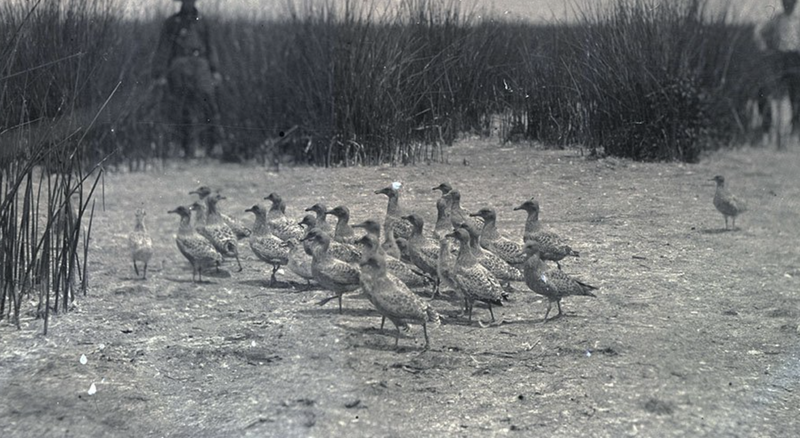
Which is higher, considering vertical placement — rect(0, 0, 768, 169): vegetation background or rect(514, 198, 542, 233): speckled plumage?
rect(0, 0, 768, 169): vegetation background

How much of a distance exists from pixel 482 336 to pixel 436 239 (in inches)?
43.2

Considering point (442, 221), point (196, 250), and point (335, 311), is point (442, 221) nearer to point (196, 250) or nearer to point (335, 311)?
point (335, 311)

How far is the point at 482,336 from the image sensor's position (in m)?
4.64

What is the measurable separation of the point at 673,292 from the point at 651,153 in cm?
89

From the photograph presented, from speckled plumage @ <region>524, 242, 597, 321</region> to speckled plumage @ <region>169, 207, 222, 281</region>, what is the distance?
2171mm

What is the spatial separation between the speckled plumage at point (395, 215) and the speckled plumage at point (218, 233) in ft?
3.78

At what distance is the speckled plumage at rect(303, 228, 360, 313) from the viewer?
502 centimetres

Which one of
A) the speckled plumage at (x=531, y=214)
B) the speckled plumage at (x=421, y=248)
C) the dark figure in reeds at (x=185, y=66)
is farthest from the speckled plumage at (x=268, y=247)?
the dark figure in reeds at (x=185, y=66)

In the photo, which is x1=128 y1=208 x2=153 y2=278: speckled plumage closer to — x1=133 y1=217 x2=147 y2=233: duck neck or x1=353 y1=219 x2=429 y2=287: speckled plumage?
x1=133 y1=217 x2=147 y2=233: duck neck

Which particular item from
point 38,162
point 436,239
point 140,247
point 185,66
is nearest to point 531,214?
point 436,239

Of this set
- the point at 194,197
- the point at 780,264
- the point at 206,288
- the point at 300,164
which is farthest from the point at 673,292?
the point at 194,197

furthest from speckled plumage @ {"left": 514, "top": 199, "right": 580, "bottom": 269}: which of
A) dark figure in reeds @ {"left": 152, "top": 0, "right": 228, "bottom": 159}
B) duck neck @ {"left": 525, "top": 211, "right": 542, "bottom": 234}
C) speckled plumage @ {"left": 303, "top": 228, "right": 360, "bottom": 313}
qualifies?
dark figure in reeds @ {"left": 152, "top": 0, "right": 228, "bottom": 159}

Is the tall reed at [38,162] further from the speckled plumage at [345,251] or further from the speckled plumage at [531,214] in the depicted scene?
the speckled plumage at [531,214]

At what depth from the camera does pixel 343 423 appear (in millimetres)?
3631
